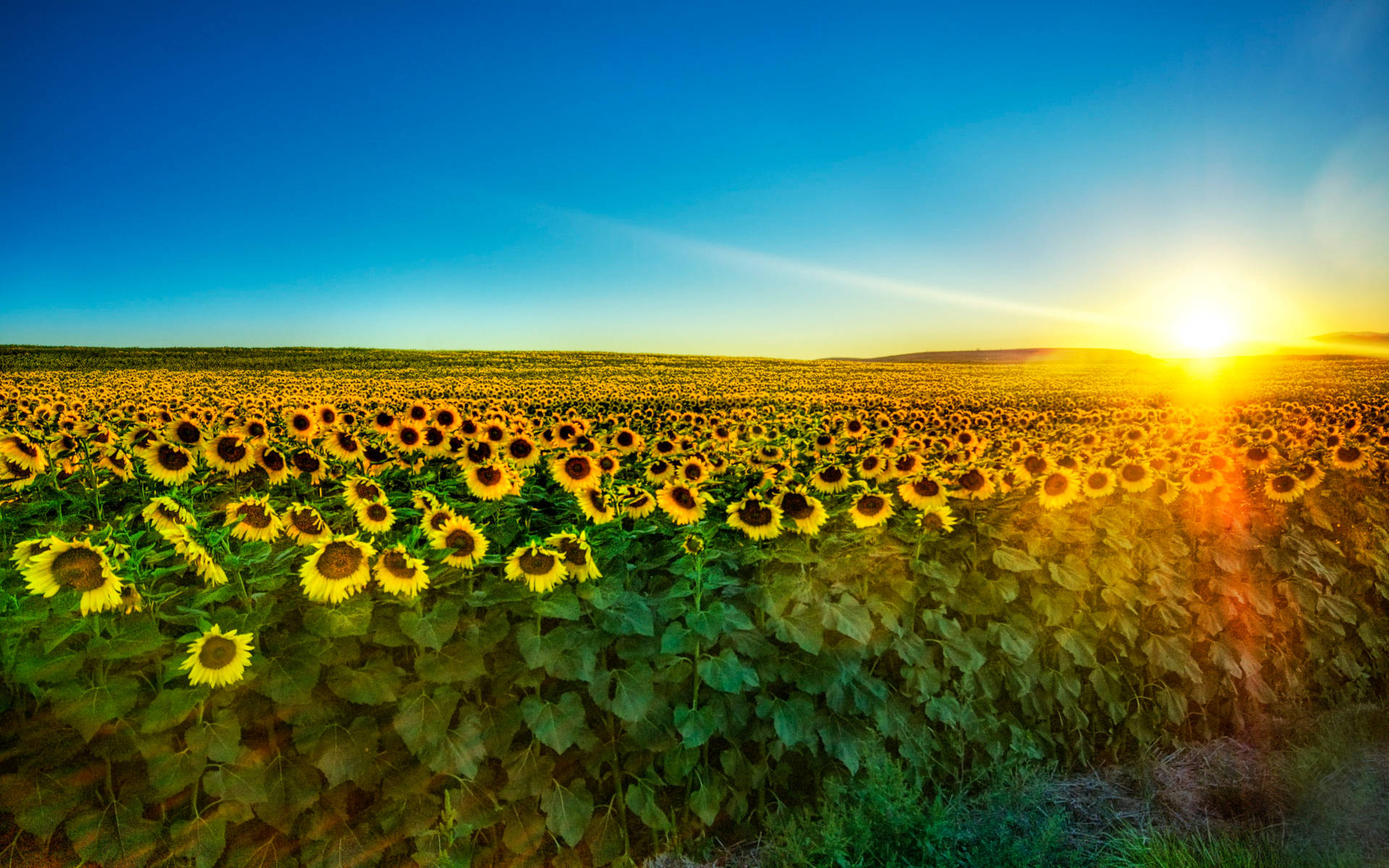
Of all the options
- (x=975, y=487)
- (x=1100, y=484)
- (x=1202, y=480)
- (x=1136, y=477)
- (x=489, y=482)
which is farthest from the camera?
(x=1202, y=480)

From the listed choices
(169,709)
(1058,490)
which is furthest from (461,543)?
(1058,490)

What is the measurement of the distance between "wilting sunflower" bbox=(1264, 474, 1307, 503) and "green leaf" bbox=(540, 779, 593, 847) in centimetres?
503

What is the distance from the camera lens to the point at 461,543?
10.6 ft

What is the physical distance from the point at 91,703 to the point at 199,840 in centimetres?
63

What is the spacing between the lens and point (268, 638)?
9.47 ft

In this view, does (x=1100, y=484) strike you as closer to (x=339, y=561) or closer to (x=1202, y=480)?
(x=1202, y=480)

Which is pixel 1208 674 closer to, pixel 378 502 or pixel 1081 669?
pixel 1081 669

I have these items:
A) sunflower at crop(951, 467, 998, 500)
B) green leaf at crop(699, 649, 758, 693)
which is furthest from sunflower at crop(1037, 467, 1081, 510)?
green leaf at crop(699, 649, 758, 693)

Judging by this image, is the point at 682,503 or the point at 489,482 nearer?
the point at 682,503

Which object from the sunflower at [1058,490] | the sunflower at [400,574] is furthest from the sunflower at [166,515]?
the sunflower at [1058,490]

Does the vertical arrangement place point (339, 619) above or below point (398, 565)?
below

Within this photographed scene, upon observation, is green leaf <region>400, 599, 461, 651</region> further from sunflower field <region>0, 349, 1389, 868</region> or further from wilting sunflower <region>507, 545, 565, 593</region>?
wilting sunflower <region>507, 545, 565, 593</region>

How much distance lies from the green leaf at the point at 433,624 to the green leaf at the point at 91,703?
882 mm

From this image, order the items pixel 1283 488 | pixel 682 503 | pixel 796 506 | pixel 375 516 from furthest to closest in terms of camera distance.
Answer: pixel 1283 488, pixel 682 503, pixel 796 506, pixel 375 516
